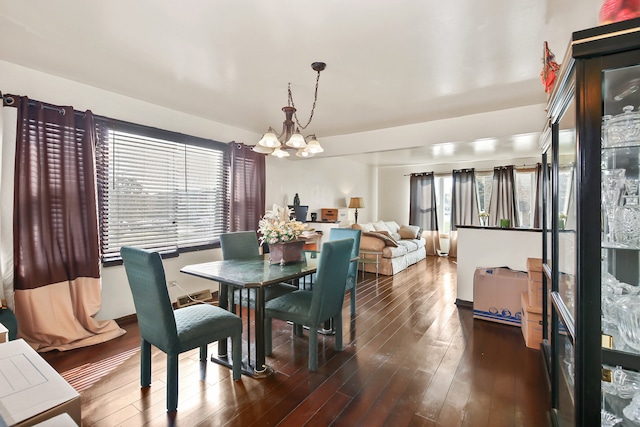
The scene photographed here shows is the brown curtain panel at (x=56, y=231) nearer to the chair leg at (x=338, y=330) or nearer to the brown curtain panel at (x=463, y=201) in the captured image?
the chair leg at (x=338, y=330)

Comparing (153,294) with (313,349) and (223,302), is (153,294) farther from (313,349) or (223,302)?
(313,349)

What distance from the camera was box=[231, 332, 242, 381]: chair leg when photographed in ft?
6.91

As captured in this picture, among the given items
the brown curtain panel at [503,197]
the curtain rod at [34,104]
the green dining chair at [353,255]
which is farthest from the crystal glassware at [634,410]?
the brown curtain panel at [503,197]

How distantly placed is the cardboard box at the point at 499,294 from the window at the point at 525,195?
4.11 m

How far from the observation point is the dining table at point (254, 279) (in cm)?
210

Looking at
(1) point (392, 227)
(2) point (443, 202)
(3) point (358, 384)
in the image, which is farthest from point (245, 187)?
(2) point (443, 202)

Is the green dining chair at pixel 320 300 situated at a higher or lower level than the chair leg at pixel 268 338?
higher

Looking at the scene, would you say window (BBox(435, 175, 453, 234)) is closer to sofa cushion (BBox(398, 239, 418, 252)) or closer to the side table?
sofa cushion (BBox(398, 239, 418, 252))

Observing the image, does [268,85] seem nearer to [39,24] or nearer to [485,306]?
[39,24]

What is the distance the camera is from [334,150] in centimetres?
469

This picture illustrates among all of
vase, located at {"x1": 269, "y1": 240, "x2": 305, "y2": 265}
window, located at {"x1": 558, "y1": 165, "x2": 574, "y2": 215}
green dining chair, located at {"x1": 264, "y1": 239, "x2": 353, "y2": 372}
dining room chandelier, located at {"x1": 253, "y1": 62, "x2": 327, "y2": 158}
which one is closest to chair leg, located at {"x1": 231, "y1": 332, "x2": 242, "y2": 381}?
green dining chair, located at {"x1": 264, "y1": 239, "x2": 353, "y2": 372}

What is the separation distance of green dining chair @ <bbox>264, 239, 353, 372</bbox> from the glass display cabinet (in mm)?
1377

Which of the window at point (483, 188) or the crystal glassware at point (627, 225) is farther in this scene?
the window at point (483, 188)

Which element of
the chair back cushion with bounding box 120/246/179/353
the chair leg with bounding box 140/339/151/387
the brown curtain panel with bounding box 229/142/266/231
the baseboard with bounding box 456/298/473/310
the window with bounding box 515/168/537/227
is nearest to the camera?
the chair back cushion with bounding box 120/246/179/353
